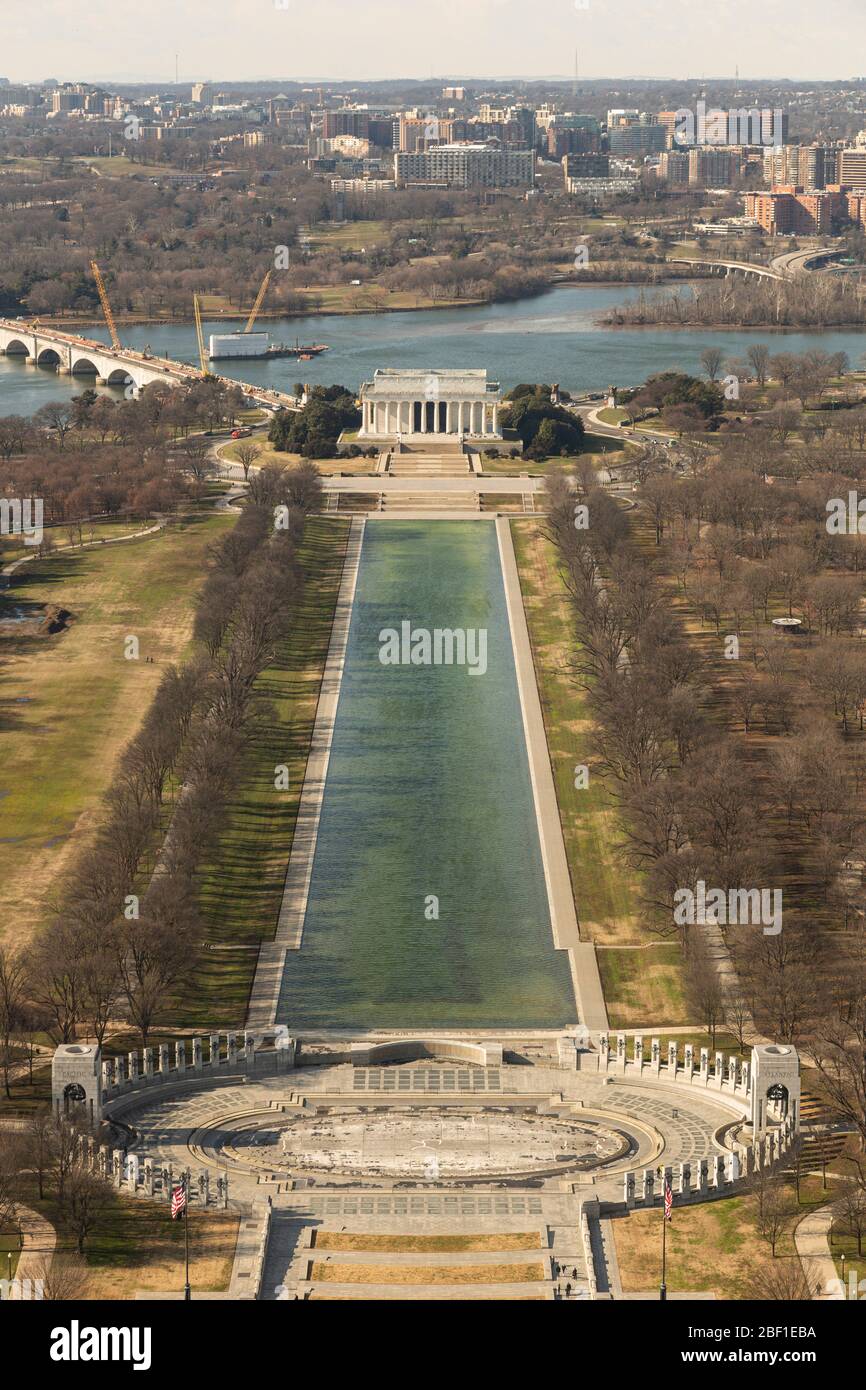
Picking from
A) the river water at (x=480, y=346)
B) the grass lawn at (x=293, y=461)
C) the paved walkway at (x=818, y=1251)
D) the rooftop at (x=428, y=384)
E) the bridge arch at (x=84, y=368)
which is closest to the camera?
the paved walkway at (x=818, y=1251)

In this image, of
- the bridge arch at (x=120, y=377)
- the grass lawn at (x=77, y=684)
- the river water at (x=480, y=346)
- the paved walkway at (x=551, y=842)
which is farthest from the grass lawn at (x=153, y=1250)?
the bridge arch at (x=120, y=377)

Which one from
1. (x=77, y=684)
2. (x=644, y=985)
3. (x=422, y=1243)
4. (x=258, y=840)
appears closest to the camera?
(x=422, y=1243)

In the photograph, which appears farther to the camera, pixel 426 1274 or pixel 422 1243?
pixel 422 1243

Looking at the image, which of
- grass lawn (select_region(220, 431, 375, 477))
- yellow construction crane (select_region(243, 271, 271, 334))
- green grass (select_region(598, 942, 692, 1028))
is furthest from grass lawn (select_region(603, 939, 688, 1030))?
yellow construction crane (select_region(243, 271, 271, 334))

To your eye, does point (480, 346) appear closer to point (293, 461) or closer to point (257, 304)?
point (257, 304)

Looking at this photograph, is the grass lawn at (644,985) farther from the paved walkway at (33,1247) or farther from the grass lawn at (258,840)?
the paved walkway at (33,1247)

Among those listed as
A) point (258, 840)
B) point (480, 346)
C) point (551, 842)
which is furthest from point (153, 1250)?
point (480, 346)
